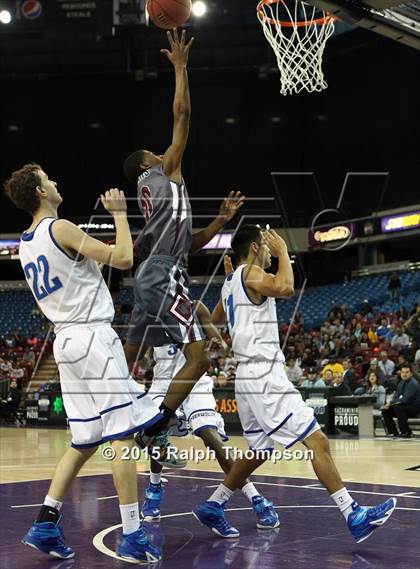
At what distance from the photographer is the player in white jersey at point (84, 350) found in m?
3.97

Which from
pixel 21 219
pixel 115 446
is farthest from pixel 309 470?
pixel 21 219

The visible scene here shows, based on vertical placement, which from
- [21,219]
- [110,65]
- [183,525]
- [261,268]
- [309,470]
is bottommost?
[309,470]

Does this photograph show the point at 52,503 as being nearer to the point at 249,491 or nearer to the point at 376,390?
the point at 249,491

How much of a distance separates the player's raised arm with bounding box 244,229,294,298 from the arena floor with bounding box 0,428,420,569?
151cm

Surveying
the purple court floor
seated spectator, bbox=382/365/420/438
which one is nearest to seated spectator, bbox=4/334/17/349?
seated spectator, bbox=382/365/420/438

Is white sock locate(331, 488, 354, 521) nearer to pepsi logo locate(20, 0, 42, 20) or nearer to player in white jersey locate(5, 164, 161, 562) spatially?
player in white jersey locate(5, 164, 161, 562)

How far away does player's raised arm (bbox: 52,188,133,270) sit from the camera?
395 cm

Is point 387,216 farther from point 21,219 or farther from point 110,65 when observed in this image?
point 21,219

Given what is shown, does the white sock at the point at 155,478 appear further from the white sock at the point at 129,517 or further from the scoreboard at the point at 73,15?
the scoreboard at the point at 73,15

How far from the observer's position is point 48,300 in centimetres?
417

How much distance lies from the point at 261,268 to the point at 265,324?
1.23 feet

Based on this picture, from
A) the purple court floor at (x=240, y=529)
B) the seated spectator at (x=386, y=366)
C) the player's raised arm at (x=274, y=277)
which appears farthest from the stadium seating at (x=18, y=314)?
the player's raised arm at (x=274, y=277)

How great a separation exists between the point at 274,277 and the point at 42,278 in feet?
4.73

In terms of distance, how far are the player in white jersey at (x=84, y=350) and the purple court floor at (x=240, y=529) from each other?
0.80ft
